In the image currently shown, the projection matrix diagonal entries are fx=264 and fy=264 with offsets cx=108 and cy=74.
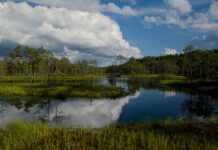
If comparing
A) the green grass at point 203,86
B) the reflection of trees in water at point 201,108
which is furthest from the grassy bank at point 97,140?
the green grass at point 203,86

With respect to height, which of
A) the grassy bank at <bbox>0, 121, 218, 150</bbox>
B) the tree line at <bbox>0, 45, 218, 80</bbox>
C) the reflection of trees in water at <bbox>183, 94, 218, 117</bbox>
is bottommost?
the reflection of trees in water at <bbox>183, 94, 218, 117</bbox>

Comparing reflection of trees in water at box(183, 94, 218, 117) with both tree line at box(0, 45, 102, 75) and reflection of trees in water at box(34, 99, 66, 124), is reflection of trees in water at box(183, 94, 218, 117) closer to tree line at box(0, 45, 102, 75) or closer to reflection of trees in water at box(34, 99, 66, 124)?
reflection of trees in water at box(34, 99, 66, 124)

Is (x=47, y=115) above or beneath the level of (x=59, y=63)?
beneath

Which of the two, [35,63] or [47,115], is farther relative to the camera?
[35,63]

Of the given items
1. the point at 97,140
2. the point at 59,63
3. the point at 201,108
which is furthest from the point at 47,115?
the point at 59,63

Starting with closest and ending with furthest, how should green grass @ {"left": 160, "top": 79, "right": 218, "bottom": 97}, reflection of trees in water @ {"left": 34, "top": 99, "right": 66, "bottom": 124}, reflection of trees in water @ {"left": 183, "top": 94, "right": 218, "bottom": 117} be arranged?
reflection of trees in water @ {"left": 34, "top": 99, "right": 66, "bottom": 124}
reflection of trees in water @ {"left": 183, "top": 94, "right": 218, "bottom": 117}
green grass @ {"left": 160, "top": 79, "right": 218, "bottom": 97}

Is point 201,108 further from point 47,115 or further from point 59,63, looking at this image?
point 59,63

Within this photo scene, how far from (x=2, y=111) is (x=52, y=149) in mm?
25815

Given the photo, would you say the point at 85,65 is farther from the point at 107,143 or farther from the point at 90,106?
the point at 107,143

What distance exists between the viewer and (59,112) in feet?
121

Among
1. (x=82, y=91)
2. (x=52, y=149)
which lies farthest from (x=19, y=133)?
(x=82, y=91)

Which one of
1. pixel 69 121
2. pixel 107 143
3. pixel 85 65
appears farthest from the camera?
pixel 85 65

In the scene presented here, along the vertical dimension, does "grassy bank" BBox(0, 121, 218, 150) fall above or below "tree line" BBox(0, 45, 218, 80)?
below

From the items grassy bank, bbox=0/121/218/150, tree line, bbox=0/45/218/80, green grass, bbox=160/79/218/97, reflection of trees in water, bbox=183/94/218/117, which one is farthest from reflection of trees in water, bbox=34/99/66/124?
tree line, bbox=0/45/218/80
